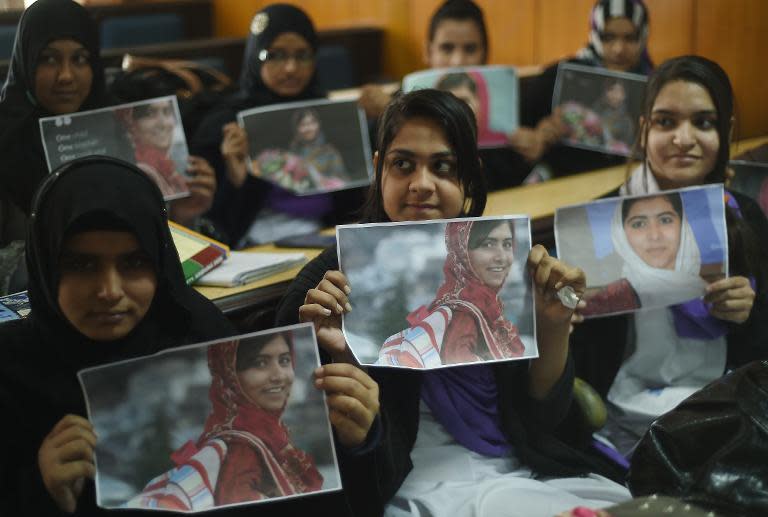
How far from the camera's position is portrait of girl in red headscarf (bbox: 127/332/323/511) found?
136 cm

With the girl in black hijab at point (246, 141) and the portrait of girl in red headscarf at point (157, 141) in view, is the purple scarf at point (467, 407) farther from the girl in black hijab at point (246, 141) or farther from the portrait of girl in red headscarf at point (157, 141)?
the girl in black hijab at point (246, 141)

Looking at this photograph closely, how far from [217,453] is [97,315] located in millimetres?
275

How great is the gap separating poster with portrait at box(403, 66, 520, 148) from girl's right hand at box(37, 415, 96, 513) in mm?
1940

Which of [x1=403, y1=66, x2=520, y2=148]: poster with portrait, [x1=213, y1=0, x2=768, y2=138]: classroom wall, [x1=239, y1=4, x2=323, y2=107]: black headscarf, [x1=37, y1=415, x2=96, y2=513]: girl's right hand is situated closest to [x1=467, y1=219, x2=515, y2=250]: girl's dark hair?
[x1=37, y1=415, x2=96, y2=513]: girl's right hand

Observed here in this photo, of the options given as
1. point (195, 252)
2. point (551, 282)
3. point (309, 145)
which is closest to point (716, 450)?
point (551, 282)

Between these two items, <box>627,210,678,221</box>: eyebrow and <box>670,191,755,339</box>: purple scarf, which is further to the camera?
<box>670,191,755,339</box>: purple scarf

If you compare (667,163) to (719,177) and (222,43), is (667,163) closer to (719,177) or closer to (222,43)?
(719,177)

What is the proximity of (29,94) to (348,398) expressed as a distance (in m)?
1.60

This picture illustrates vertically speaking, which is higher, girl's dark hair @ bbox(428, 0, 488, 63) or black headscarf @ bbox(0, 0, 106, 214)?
girl's dark hair @ bbox(428, 0, 488, 63)

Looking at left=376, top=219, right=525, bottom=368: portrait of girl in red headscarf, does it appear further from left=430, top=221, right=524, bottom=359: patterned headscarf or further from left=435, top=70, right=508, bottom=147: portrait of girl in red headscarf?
left=435, top=70, right=508, bottom=147: portrait of girl in red headscarf

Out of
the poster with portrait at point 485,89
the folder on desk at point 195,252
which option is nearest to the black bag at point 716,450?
the folder on desk at point 195,252

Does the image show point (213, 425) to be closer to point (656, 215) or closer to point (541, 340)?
point (541, 340)

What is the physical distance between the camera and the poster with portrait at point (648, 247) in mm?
2018

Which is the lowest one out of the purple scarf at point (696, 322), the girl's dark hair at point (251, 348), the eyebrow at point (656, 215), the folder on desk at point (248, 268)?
the purple scarf at point (696, 322)
